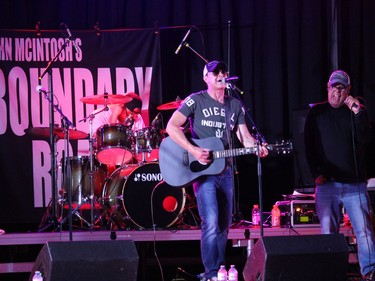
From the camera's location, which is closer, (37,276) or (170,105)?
(37,276)

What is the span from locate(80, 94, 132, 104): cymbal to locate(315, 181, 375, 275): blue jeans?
320cm

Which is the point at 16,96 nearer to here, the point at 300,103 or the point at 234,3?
the point at 234,3

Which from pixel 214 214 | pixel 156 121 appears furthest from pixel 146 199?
pixel 214 214

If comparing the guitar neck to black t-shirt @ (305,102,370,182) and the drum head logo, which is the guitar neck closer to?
black t-shirt @ (305,102,370,182)

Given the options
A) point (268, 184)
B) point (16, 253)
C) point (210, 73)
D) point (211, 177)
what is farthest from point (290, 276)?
point (16, 253)

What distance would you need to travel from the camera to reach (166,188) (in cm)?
845

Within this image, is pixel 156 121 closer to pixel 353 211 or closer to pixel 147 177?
pixel 147 177

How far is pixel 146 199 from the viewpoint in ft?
27.5

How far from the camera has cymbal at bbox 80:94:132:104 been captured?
8.65 metres

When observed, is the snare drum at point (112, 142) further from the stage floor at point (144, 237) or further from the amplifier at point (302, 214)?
the amplifier at point (302, 214)

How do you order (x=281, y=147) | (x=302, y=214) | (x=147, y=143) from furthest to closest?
(x=147, y=143) → (x=302, y=214) → (x=281, y=147)

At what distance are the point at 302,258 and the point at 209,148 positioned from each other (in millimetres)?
1613

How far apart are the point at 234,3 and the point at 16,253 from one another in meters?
4.81

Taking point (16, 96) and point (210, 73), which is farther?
point (16, 96)
